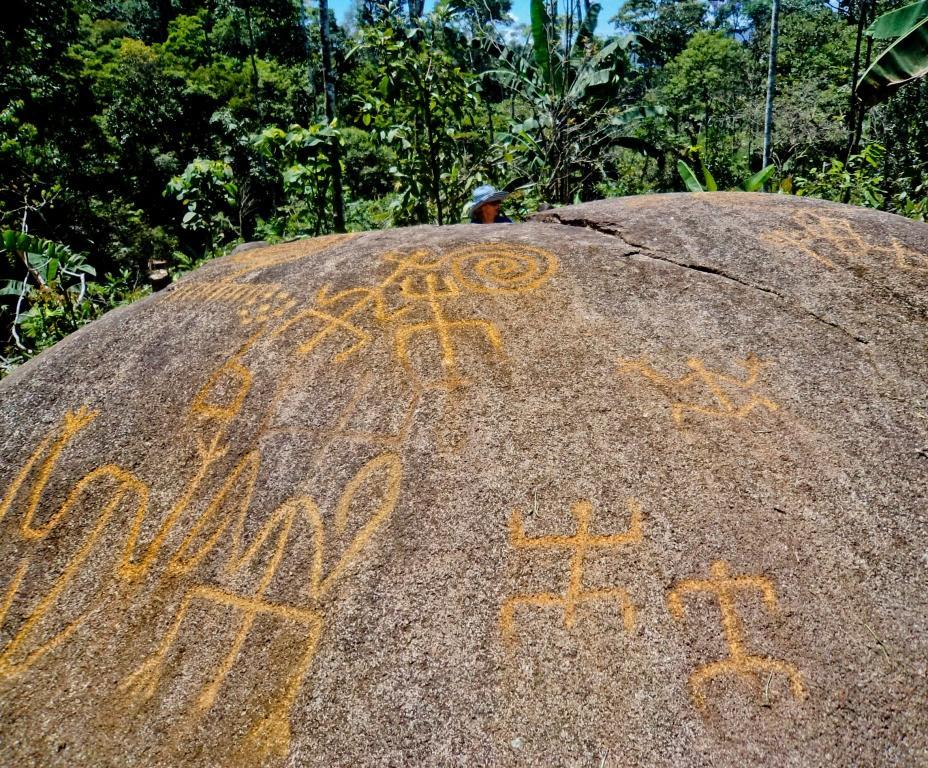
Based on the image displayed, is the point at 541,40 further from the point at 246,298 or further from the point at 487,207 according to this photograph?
the point at 246,298

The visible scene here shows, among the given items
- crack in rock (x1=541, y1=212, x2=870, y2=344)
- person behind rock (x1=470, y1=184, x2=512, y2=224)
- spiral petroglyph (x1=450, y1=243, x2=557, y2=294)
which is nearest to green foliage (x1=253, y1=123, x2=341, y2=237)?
person behind rock (x1=470, y1=184, x2=512, y2=224)

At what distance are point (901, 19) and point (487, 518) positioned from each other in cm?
742

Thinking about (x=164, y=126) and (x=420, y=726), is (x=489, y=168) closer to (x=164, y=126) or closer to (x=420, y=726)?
(x=420, y=726)

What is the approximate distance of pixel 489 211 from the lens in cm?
504

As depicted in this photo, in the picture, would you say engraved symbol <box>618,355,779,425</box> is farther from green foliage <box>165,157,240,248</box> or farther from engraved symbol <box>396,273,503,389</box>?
green foliage <box>165,157,240,248</box>

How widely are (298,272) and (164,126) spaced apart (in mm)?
20876

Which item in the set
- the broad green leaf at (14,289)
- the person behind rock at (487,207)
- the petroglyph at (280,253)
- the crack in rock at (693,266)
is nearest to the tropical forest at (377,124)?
the broad green leaf at (14,289)

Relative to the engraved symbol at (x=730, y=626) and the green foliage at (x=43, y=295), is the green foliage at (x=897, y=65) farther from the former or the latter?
the green foliage at (x=43, y=295)

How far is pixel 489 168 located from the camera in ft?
25.0

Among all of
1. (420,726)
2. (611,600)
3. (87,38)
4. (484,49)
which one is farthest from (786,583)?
(87,38)

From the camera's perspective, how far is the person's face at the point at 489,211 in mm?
5008

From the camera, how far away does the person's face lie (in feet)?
16.4

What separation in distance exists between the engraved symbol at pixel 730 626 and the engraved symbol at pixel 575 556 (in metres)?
0.19

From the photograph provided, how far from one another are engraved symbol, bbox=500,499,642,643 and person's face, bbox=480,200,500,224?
10.6ft
